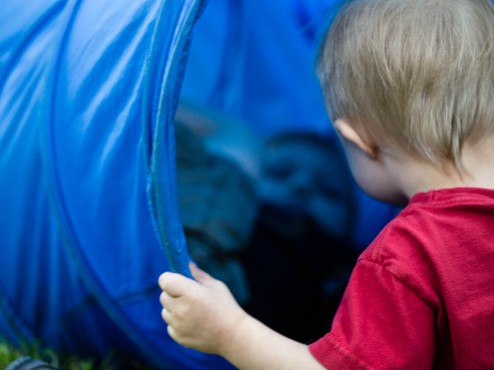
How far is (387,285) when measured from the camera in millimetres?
1233

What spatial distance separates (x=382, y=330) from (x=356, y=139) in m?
0.39

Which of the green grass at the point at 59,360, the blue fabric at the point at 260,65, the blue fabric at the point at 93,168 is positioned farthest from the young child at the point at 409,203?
the blue fabric at the point at 260,65

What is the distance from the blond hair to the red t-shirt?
130mm

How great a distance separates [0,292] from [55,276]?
159mm

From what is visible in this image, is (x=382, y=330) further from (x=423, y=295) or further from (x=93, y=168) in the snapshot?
(x=93, y=168)

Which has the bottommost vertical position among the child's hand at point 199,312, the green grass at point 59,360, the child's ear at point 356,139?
the green grass at point 59,360

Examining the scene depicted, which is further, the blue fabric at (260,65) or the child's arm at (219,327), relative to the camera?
the blue fabric at (260,65)

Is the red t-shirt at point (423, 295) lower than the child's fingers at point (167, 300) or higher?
lower

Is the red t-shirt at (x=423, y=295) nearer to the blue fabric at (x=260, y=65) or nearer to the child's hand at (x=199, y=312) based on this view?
the child's hand at (x=199, y=312)

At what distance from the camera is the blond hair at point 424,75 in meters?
1.38

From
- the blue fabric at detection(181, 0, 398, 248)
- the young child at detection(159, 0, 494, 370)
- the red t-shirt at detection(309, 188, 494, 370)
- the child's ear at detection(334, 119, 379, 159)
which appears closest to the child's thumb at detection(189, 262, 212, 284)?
the young child at detection(159, 0, 494, 370)

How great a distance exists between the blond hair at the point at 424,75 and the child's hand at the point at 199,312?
0.40 m

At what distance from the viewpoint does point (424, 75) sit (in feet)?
4.53

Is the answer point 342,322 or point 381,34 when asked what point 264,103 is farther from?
point 342,322
